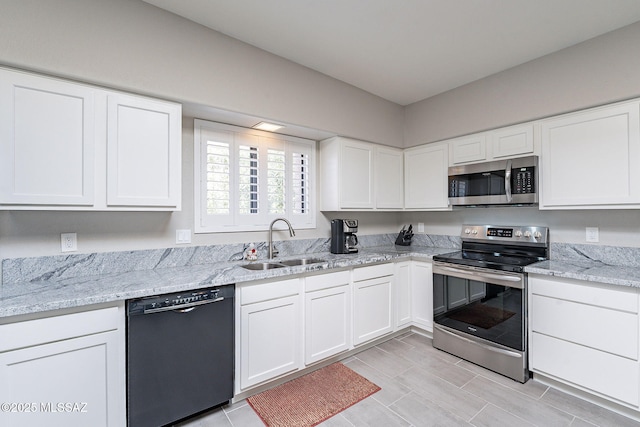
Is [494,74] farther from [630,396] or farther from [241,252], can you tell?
[241,252]

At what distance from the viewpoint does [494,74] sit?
9.60 feet

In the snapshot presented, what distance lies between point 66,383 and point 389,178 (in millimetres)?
3241

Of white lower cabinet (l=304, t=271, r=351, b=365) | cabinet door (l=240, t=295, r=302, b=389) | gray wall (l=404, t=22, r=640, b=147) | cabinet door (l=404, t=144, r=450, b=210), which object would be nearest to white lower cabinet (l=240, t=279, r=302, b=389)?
cabinet door (l=240, t=295, r=302, b=389)

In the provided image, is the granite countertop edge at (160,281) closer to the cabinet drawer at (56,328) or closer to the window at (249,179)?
the cabinet drawer at (56,328)

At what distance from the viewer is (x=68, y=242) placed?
194 cm

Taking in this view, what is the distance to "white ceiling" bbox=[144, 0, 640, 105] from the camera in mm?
1979

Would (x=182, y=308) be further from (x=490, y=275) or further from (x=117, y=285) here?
(x=490, y=275)

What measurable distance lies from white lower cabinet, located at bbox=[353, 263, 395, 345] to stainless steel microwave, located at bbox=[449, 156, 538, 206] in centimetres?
109

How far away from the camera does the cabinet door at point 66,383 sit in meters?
1.38

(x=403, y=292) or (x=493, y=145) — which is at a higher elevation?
(x=493, y=145)

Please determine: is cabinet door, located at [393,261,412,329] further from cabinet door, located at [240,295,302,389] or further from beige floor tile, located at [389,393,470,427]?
cabinet door, located at [240,295,302,389]

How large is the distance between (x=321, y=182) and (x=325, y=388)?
1955 mm

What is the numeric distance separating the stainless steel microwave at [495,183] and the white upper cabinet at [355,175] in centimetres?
72

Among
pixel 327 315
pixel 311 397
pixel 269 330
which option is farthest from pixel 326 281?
pixel 311 397
